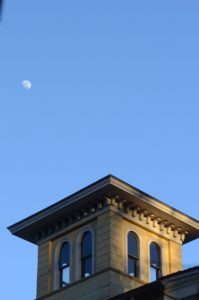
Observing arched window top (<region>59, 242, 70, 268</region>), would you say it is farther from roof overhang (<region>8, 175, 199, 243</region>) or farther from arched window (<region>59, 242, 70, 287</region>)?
roof overhang (<region>8, 175, 199, 243</region>)

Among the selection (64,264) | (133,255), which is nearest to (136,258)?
(133,255)

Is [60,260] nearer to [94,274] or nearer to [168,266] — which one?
[94,274]

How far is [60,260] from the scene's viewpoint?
24.2 metres

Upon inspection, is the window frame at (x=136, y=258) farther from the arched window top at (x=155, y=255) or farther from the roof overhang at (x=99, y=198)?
the roof overhang at (x=99, y=198)

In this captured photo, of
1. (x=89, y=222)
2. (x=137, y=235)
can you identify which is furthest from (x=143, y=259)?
(x=89, y=222)

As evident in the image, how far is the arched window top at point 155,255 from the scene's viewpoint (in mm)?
24016

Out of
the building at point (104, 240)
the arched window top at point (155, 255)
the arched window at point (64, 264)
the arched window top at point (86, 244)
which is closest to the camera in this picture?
the building at point (104, 240)

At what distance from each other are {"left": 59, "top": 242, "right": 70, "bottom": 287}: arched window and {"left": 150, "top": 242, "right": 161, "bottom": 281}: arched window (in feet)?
10.8

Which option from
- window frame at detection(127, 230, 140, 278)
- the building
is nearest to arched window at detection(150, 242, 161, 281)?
the building

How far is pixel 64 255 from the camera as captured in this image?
954 inches

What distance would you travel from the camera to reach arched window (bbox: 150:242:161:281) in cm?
2372

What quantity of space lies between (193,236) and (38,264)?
6.70 meters

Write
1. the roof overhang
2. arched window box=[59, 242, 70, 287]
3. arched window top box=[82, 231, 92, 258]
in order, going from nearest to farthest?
1. the roof overhang
2. arched window top box=[82, 231, 92, 258]
3. arched window box=[59, 242, 70, 287]

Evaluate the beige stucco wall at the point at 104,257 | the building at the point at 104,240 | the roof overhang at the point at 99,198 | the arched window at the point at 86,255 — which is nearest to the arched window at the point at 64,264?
the building at the point at 104,240
